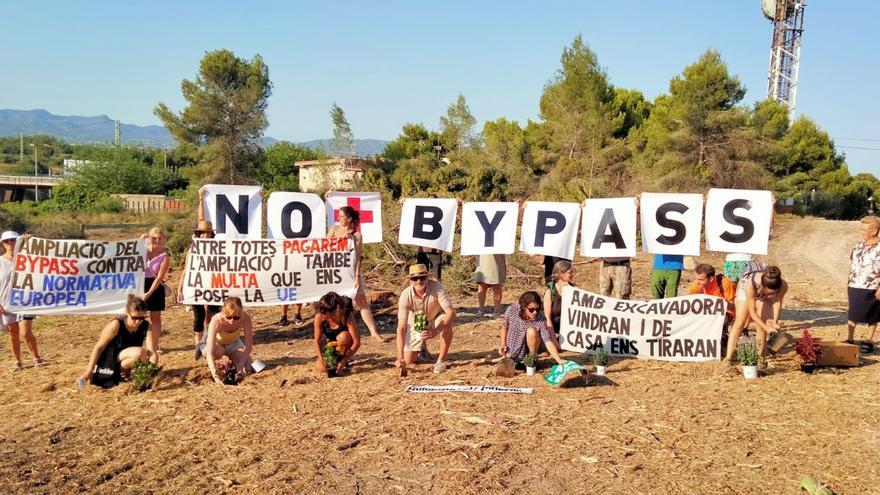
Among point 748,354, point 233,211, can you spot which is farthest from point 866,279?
point 233,211

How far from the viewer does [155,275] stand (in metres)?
9.03

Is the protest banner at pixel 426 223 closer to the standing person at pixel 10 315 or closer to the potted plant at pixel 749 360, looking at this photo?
the potted plant at pixel 749 360

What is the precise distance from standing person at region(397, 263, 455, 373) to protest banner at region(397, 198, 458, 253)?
90.4 inches

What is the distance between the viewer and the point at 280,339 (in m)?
10.2

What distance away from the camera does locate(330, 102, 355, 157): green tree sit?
33.6 metres

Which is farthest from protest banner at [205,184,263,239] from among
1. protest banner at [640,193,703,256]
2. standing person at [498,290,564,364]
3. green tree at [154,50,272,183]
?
green tree at [154,50,272,183]

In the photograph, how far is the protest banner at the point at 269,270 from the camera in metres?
9.33

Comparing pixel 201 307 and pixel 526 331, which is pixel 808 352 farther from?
pixel 201 307

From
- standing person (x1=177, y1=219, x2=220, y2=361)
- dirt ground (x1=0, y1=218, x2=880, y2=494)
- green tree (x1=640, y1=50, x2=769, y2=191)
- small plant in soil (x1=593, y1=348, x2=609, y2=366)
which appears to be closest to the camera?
dirt ground (x1=0, y1=218, x2=880, y2=494)

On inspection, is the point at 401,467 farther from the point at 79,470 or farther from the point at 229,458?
the point at 79,470

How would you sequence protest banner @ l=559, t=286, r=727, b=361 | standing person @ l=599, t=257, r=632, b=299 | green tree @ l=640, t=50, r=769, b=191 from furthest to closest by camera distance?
green tree @ l=640, t=50, r=769, b=191
standing person @ l=599, t=257, r=632, b=299
protest banner @ l=559, t=286, r=727, b=361

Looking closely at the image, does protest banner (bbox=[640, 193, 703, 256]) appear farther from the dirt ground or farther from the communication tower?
the communication tower

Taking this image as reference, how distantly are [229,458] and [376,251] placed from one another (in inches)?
397

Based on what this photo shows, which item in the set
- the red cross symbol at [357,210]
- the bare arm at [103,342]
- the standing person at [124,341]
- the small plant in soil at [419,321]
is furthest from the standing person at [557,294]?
the bare arm at [103,342]
